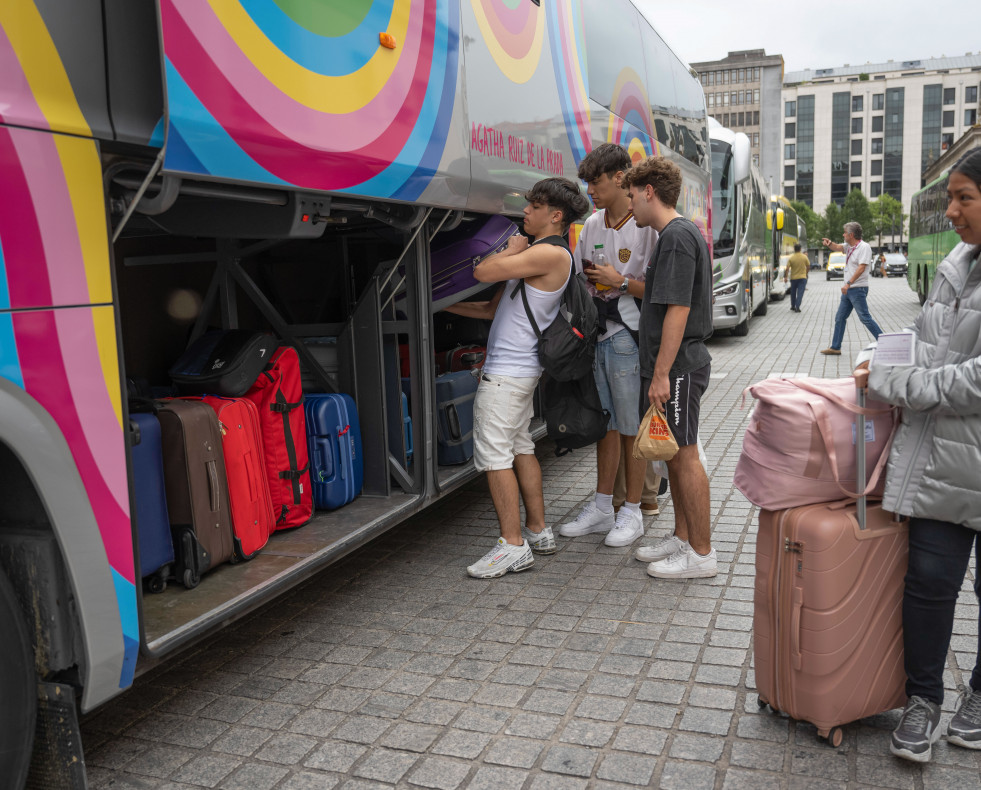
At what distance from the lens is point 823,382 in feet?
9.45

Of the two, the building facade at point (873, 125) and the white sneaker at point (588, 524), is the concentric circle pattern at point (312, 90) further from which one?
the building facade at point (873, 125)

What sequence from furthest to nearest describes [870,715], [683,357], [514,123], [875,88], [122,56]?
[875,88], [514,123], [683,357], [870,715], [122,56]

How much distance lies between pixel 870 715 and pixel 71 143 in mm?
2872

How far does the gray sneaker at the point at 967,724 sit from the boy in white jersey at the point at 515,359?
2182mm

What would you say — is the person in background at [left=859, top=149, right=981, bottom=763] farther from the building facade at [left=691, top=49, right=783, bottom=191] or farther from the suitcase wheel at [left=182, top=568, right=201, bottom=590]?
the building facade at [left=691, top=49, right=783, bottom=191]

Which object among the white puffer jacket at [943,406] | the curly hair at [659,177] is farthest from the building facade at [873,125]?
the white puffer jacket at [943,406]

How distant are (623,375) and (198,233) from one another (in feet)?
7.70

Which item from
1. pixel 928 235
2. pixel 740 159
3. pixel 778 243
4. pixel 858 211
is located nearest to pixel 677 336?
pixel 740 159

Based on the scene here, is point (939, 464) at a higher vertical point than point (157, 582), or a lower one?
higher

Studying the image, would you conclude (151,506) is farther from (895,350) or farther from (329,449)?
(895,350)

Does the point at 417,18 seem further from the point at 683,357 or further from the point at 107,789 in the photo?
the point at 107,789

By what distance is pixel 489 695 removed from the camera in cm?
321

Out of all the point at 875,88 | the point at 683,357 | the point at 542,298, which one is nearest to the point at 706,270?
the point at 683,357

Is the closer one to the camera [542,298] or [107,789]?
[107,789]
